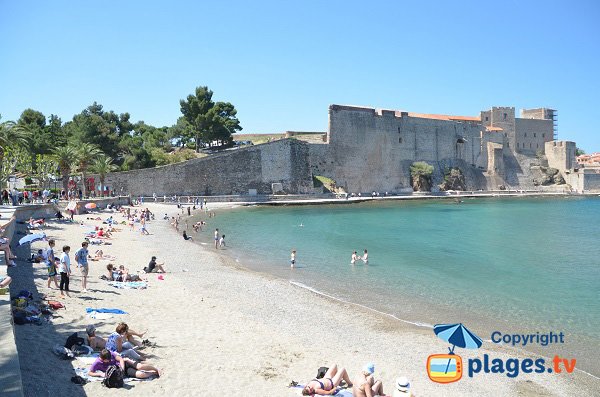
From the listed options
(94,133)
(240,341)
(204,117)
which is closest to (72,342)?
(240,341)

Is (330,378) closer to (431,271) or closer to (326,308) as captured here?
(326,308)

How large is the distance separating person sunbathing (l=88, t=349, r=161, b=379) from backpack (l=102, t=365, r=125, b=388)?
16 cm

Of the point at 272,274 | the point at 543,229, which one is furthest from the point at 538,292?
the point at 543,229

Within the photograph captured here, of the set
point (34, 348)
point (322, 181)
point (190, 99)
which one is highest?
point (190, 99)

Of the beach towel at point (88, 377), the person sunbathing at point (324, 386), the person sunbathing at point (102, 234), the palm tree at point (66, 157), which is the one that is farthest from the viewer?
the palm tree at point (66, 157)

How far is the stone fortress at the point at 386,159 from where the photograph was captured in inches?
1652

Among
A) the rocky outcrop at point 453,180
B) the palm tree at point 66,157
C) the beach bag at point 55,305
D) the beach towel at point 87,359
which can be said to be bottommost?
the beach towel at point 87,359

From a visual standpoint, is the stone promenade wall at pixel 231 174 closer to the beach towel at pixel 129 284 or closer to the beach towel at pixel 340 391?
the beach towel at pixel 129 284

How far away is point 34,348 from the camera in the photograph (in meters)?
6.25

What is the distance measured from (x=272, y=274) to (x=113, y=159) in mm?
32002

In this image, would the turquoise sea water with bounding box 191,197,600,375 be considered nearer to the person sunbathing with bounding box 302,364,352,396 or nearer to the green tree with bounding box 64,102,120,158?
the person sunbathing with bounding box 302,364,352,396

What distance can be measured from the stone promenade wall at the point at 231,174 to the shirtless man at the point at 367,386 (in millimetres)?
35429

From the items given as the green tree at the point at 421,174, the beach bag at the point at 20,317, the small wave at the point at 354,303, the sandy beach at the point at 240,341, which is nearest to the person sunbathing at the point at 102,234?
the sandy beach at the point at 240,341

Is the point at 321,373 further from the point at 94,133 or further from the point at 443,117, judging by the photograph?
the point at 443,117
